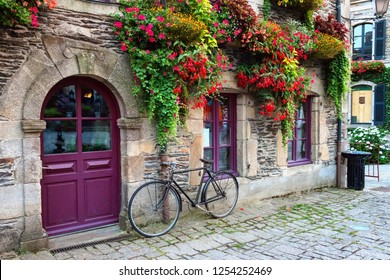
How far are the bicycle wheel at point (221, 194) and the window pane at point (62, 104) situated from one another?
223cm

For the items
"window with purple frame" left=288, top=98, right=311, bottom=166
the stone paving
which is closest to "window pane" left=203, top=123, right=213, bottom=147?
the stone paving

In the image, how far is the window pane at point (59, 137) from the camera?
4.50 metres

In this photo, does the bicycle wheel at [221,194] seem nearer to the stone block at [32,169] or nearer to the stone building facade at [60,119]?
the stone building facade at [60,119]

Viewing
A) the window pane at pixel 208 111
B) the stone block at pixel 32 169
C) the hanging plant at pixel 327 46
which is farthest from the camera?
the hanging plant at pixel 327 46

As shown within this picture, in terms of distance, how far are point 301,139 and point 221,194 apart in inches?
113

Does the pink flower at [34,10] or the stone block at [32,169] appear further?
the stone block at [32,169]

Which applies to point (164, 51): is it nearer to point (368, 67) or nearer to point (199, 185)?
point (199, 185)

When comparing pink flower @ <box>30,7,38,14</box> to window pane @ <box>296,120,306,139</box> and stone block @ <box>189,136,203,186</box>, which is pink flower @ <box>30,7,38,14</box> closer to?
stone block @ <box>189,136,203,186</box>

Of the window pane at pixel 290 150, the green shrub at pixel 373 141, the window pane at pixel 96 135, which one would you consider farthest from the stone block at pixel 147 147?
the green shrub at pixel 373 141

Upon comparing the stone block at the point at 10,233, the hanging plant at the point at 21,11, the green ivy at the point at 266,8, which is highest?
the green ivy at the point at 266,8

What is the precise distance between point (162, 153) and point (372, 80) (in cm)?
1268

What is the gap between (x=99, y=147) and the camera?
4.92m

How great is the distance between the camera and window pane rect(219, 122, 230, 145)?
20.8 ft

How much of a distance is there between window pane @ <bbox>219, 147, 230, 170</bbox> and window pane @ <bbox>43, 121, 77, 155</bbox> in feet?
8.65
